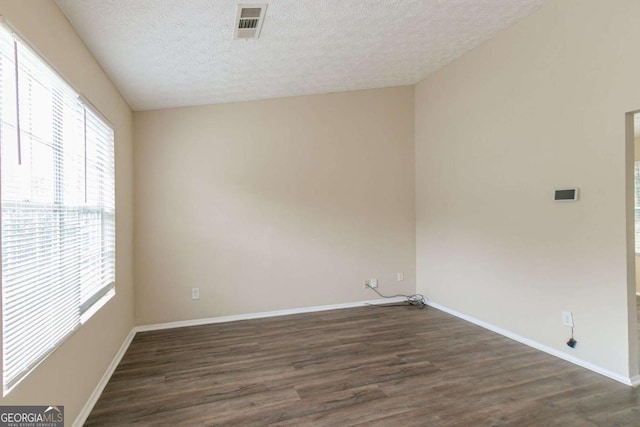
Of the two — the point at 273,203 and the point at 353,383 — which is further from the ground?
the point at 273,203

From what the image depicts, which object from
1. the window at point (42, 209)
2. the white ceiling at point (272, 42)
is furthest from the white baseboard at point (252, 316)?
the white ceiling at point (272, 42)

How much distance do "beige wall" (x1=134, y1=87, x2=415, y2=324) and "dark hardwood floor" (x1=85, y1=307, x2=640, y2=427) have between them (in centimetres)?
66

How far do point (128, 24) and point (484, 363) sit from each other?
370 centimetres

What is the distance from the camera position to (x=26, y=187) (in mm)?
1527

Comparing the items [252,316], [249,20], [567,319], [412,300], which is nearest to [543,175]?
[567,319]

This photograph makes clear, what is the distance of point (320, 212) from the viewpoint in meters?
4.32

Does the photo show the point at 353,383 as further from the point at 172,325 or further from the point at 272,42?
the point at 272,42

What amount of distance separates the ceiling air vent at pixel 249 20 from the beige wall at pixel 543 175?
8.22 feet

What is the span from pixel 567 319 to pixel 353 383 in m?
1.93

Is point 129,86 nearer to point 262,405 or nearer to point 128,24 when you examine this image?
point 128,24

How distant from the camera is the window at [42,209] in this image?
138cm

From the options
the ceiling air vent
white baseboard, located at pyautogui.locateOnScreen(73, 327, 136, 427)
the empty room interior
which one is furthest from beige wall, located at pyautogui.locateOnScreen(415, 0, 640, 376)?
white baseboard, located at pyautogui.locateOnScreen(73, 327, 136, 427)

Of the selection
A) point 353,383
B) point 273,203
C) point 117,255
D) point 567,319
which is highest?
point 273,203

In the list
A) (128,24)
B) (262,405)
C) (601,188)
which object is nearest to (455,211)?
(601,188)
